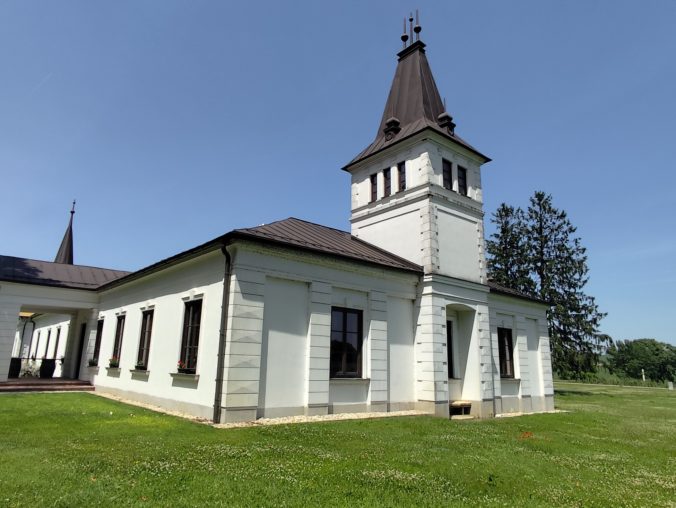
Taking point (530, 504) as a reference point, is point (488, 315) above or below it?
above

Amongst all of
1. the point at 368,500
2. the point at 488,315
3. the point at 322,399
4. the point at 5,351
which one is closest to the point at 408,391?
the point at 322,399

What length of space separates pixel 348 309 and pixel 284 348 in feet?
8.77

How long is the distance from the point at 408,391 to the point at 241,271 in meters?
7.30

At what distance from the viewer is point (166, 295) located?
47.9 feet

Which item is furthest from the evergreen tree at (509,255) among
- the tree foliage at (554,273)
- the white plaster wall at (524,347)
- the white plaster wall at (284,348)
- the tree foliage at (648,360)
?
the tree foliage at (648,360)

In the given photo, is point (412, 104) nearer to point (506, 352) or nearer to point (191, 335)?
point (506, 352)

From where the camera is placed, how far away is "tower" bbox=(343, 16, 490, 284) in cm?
1606

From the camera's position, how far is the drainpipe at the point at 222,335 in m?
10.4

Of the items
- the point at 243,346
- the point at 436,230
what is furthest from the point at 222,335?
the point at 436,230

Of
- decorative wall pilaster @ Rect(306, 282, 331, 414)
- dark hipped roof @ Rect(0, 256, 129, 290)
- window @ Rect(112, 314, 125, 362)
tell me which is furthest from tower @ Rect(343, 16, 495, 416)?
dark hipped roof @ Rect(0, 256, 129, 290)

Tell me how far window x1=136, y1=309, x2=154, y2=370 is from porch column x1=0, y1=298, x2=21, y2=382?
7628 millimetres

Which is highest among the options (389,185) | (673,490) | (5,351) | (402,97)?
(402,97)

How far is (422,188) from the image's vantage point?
52.9 feet

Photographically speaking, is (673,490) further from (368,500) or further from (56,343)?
(56,343)
